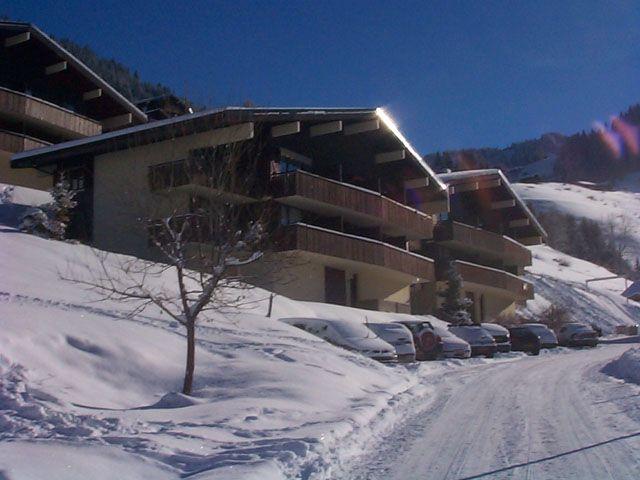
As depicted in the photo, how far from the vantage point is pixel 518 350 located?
105ft

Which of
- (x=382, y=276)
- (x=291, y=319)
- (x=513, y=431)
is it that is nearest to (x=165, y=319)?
(x=291, y=319)

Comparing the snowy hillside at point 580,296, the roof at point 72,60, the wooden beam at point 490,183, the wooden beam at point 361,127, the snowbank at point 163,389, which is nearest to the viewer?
the snowbank at point 163,389

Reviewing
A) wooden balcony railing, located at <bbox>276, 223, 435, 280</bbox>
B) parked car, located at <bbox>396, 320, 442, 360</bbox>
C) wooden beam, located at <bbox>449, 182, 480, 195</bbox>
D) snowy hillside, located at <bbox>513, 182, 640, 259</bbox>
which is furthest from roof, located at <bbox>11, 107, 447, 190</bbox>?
snowy hillside, located at <bbox>513, 182, 640, 259</bbox>

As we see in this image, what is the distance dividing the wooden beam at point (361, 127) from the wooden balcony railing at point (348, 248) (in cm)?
392

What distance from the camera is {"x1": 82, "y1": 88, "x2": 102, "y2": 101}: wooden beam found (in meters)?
37.1

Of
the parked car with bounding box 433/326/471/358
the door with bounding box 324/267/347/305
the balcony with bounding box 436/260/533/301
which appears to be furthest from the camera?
the balcony with bounding box 436/260/533/301

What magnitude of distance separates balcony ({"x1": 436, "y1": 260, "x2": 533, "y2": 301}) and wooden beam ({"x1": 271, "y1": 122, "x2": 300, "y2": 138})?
53.0 feet

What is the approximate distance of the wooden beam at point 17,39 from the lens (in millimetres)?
32531

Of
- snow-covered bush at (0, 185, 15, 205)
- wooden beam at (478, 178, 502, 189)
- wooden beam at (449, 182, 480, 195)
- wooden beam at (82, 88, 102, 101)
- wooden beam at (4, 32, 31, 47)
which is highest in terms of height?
Result: wooden beam at (4, 32, 31, 47)

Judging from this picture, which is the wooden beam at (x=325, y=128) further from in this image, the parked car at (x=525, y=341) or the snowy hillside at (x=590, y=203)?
the snowy hillside at (x=590, y=203)

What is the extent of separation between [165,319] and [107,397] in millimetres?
5796

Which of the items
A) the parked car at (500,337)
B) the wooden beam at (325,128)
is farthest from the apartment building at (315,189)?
the parked car at (500,337)

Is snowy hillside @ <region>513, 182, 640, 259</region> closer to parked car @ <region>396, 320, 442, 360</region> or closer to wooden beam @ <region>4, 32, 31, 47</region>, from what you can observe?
parked car @ <region>396, 320, 442, 360</region>

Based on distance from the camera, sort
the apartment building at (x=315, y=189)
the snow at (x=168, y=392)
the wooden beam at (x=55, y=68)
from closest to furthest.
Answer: the snow at (x=168, y=392)
the apartment building at (x=315, y=189)
the wooden beam at (x=55, y=68)
